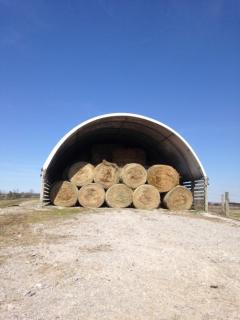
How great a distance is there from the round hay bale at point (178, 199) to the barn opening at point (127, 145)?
0.57m

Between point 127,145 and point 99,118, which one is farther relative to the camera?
point 127,145

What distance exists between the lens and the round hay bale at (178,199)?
1455 centimetres

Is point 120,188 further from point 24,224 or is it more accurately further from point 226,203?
point 24,224

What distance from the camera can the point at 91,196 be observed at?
14.2 m

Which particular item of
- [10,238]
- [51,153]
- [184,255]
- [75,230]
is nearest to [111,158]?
[51,153]

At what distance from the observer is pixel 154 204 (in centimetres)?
1449

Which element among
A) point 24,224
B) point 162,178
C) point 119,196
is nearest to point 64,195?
point 119,196

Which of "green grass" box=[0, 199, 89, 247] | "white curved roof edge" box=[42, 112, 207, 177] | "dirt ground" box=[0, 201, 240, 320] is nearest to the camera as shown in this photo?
"dirt ground" box=[0, 201, 240, 320]

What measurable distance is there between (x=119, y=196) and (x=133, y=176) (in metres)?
0.88

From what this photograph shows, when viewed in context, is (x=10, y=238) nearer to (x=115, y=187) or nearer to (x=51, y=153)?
(x=51, y=153)

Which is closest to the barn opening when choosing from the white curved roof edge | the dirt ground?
the white curved roof edge

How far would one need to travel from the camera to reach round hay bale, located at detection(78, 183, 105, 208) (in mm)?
14172

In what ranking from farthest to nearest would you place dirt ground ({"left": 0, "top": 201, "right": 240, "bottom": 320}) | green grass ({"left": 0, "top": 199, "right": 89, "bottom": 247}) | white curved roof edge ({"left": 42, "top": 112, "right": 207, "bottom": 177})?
white curved roof edge ({"left": 42, "top": 112, "right": 207, "bottom": 177})
green grass ({"left": 0, "top": 199, "right": 89, "bottom": 247})
dirt ground ({"left": 0, "top": 201, "right": 240, "bottom": 320})

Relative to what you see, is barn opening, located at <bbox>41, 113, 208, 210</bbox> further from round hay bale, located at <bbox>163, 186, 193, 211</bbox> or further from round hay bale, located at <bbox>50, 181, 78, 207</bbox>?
round hay bale, located at <bbox>163, 186, 193, 211</bbox>
